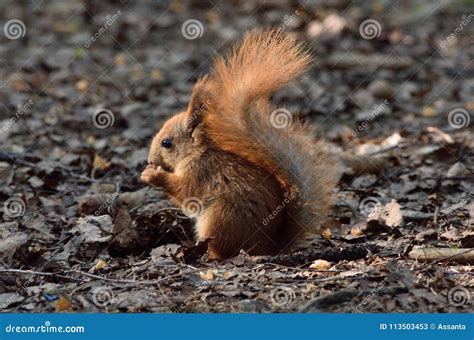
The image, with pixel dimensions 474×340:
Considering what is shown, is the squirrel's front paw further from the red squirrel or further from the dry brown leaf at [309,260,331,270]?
the dry brown leaf at [309,260,331,270]

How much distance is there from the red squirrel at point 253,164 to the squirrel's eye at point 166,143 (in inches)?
8.3

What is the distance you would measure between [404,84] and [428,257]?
445cm

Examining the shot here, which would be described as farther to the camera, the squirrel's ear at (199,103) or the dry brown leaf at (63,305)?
the squirrel's ear at (199,103)

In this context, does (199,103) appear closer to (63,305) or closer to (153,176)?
(153,176)

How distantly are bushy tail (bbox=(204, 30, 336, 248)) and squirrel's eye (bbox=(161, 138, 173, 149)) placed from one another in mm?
312

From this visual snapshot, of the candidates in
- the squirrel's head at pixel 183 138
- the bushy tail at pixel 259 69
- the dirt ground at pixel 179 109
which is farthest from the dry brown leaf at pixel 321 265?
the squirrel's head at pixel 183 138

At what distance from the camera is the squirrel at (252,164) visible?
3.92 metres

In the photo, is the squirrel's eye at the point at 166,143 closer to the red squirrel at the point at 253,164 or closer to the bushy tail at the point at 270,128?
the red squirrel at the point at 253,164

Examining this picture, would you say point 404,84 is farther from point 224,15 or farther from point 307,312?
point 307,312

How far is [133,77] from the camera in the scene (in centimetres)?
859

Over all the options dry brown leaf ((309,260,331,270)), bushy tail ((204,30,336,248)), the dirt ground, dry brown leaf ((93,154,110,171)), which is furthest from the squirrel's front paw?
dry brown leaf ((93,154,110,171))

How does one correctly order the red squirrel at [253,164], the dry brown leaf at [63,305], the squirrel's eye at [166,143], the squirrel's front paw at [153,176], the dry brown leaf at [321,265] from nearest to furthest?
1. the dry brown leaf at [63,305]
2. the dry brown leaf at [321,265]
3. the red squirrel at [253,164]
4. the squirrel's front paw at [153,176]
5. the squirrel's eye at [166,143]

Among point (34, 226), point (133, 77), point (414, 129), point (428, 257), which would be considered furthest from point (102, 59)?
point (428, 257)

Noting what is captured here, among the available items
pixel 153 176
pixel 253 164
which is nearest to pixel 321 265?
pixel 253 164
